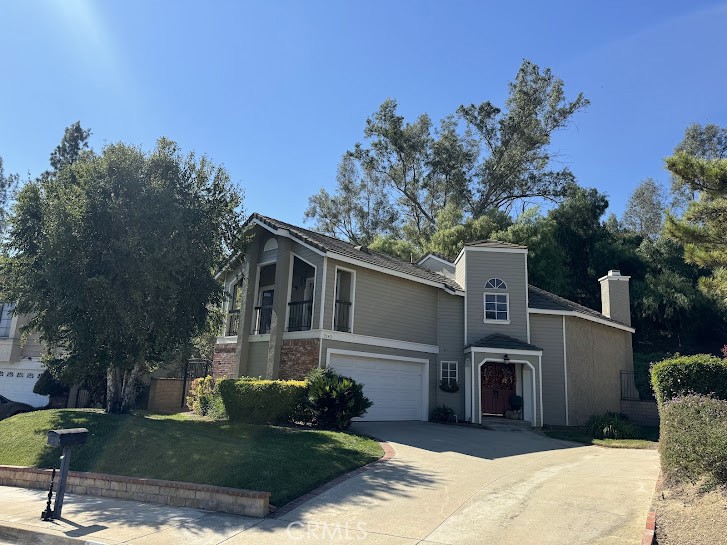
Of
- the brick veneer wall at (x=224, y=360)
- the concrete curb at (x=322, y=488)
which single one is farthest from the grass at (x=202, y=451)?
the brick veneer wall at (x=224, y=360)

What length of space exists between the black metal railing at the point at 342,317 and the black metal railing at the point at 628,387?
1228 centimetres

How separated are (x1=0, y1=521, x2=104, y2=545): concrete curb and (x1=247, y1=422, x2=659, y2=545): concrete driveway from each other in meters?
2.04

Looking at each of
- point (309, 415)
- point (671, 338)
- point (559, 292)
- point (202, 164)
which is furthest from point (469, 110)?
point (309, 415)

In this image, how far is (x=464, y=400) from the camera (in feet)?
61.5

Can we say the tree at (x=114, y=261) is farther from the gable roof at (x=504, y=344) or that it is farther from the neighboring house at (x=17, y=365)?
the neighboring house at (x=17, y=365)

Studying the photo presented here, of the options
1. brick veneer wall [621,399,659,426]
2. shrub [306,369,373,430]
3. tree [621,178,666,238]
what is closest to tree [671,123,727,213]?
tree [621,178,666,238]

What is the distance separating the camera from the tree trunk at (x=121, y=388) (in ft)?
48.5

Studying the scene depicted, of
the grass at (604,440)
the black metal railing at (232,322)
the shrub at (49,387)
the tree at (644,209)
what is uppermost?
the tree at (644,209)

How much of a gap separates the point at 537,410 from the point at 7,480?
15.5 meters

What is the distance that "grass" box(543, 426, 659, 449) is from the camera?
14500 mm

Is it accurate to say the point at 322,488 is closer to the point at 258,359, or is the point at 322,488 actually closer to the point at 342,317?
the point at 342,317

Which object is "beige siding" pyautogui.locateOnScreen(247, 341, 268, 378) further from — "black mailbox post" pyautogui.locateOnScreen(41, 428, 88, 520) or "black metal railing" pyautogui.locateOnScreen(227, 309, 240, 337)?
"black mailbox post" pyautogui.locateOnScreen(41, 428, 88, 520)

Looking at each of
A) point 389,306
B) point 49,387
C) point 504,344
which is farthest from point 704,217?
point 49,387

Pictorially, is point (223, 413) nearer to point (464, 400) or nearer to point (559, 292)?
point (464, 400)
